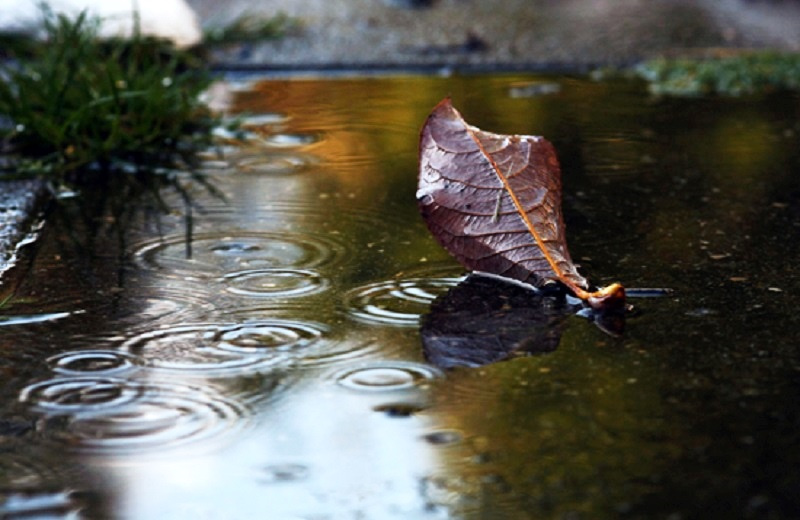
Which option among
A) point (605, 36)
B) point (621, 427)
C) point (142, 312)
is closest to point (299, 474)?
point (621, 427)

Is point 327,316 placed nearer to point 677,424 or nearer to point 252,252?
point 252,252

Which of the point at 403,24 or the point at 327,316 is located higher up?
the point at 403,24

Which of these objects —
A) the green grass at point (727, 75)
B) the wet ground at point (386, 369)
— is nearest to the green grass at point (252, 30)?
the green grass at point (727, 75)

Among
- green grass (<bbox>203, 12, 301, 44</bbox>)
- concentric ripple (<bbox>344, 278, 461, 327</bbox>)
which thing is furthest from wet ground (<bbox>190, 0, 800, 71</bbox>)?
concentric ripple (<bbox>344, 278, 461, 327</bbox>)

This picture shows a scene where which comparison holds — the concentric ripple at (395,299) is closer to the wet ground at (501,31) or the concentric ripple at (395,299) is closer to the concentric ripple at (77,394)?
the concentric ripple at (77,394)

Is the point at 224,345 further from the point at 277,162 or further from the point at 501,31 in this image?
the point at 501,31

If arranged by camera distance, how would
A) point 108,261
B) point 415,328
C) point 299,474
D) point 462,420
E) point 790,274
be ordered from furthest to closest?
point 108,261, point 790,274, point 415,328, point 462,420, point 299,474
